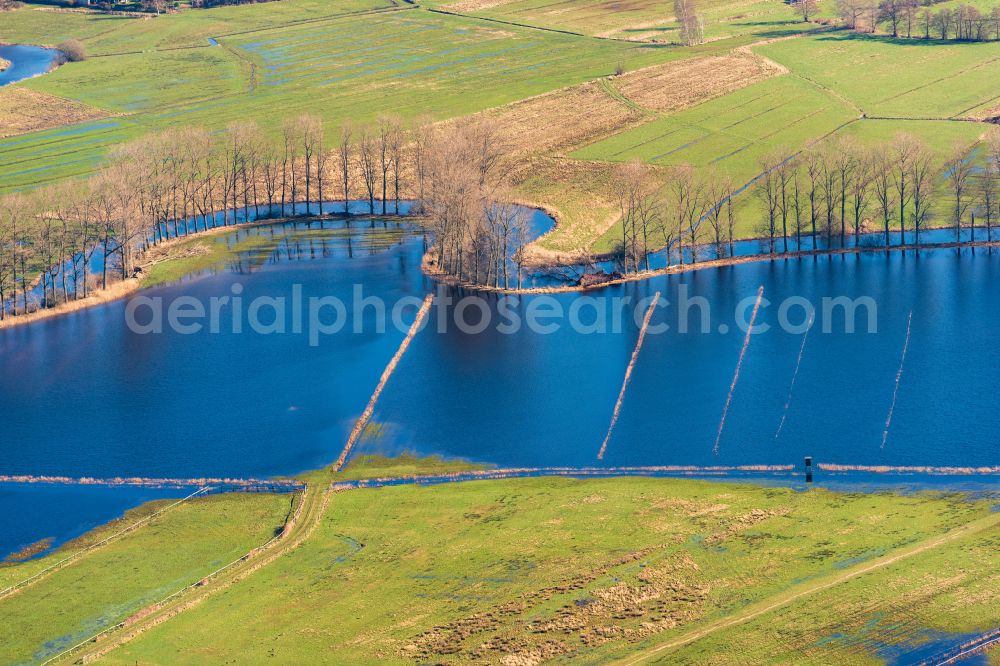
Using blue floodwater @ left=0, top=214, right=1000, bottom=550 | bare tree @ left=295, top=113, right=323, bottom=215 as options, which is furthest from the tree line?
bare tree @ left=295, top=113, right=323, bottom=215

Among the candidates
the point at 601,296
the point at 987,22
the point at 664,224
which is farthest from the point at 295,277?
the point at 987,22

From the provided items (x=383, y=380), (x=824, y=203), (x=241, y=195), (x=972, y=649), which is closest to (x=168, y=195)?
(x=241, y=195)

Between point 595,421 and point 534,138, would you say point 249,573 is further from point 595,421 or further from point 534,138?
point 534,138

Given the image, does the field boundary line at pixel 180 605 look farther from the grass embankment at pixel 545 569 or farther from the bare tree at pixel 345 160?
the bare tree at pixel 345 160

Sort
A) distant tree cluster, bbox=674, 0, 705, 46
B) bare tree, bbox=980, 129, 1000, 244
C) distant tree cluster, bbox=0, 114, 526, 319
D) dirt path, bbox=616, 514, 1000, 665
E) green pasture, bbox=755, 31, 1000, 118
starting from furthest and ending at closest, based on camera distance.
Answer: distant tree cluster, bbox=674, 0, 705, 46 < green pasture, bbox=755, 31, 1000, 118 < bare tree, bbox=980, 129, 1000, 244 < distant tree cluster, bbox=0, 114, 526, 319 < dirt path, bbox=616, 514, 1000, 665

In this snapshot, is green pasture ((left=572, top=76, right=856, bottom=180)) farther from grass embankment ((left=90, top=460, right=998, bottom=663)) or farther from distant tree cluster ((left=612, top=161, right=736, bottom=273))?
grass embankment ((left=90, top=460, right=998, bottom=663))

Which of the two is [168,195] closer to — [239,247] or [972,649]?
[239,247]

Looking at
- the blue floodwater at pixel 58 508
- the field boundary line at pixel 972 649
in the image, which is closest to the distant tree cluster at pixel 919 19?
the field boundary line at pixel 972 649
